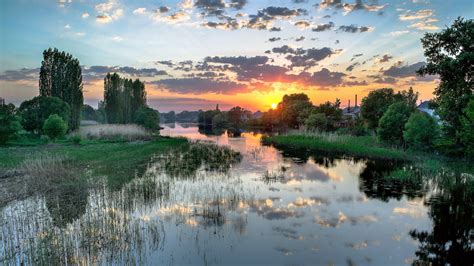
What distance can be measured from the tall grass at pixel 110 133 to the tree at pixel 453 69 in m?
40.9

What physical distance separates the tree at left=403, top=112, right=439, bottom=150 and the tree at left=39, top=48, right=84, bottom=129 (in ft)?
153

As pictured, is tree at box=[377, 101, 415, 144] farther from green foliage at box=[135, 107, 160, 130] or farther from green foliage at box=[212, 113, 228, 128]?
green foliage at box=[212, 113, 228, 128]

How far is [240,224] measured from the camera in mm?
13289

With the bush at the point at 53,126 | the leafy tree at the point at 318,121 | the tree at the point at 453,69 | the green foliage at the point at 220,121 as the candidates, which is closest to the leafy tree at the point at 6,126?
the bush at the point at 53,126

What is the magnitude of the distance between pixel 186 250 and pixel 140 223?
2880 mm

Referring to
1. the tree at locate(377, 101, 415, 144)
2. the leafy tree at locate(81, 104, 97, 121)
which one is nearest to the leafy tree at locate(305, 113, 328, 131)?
the tree at locate(377, 101, 415, 144)

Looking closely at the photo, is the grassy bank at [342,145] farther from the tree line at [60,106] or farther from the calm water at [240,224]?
the tree line at [60,106]

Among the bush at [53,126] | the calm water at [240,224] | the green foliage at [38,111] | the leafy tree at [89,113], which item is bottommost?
the calm water at [240,224]

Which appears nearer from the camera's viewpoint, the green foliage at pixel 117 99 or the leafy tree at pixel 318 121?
the leafy tree at pixel 318 121

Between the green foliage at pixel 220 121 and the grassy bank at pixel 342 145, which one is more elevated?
the green foliage at pixel 220 121

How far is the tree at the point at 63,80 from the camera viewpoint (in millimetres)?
50781

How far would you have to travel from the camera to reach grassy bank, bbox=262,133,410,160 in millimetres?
32938

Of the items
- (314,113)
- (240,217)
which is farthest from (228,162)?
(314,113)

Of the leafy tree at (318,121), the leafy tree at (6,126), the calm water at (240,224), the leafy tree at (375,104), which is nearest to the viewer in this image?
the calm water at (240,224)
